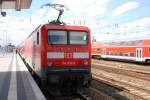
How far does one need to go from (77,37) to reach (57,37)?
0.88 meters

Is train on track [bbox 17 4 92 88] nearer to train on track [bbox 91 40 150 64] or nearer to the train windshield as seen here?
the train windshield

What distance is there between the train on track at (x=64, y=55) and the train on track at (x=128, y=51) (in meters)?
23.0

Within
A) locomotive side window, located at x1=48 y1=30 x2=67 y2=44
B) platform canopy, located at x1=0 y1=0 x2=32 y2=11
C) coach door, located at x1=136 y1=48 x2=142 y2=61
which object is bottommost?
coach door, located at x1=136 y1=48 x2=142 y2=61

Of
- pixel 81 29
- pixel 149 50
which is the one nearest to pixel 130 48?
pixel 149 50

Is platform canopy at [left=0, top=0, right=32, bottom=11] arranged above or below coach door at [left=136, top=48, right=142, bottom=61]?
above

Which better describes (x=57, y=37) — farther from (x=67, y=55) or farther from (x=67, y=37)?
(x=67, y=55)

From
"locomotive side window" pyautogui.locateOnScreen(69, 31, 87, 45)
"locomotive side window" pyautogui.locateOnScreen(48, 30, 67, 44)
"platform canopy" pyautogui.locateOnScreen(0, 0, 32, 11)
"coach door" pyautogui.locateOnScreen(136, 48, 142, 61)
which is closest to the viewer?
"locomotive side window" pyautogui.locateOnScreen(48, 30, 67, 44)

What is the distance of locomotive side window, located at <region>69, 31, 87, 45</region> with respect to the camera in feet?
44.8

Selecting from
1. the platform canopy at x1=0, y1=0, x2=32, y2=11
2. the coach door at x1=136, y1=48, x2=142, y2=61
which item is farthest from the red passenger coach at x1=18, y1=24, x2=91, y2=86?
the coach door at x1=136, y1=48, x2=142, y2=61

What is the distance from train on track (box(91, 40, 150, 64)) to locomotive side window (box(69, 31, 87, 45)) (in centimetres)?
2286

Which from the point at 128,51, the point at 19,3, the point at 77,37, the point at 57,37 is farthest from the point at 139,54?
the point at 57,37

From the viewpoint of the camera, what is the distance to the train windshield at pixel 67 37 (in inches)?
527

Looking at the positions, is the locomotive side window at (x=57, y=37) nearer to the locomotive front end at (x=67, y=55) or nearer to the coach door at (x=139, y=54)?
the locomotive front end at (x=67, y=55)

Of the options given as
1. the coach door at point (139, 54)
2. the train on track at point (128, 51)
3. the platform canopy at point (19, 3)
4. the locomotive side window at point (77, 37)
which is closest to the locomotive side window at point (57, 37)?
the locomotive side window at point (77, 37)
